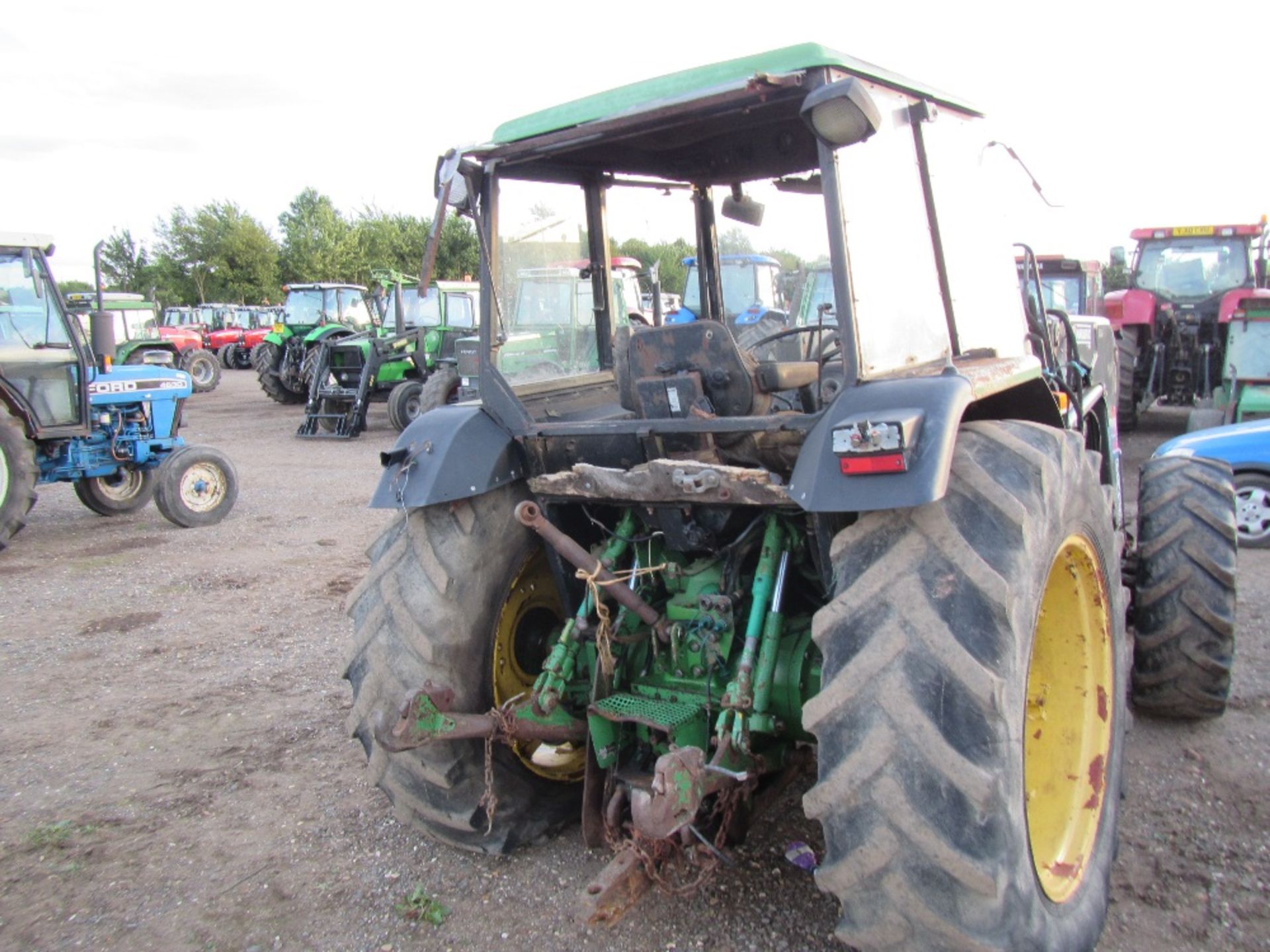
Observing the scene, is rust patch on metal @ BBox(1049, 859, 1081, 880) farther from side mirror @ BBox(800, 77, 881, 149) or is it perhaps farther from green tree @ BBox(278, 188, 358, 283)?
green tree @ BBox(278, 188, 358, 283)

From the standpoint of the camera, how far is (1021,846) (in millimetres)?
2229

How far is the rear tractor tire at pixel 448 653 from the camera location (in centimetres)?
312

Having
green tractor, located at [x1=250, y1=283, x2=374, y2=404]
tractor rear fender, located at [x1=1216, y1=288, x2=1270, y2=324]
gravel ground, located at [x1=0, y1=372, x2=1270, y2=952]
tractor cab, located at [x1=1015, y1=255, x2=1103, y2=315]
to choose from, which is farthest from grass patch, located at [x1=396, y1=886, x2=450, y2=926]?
green tractor, located at [x1=250, y1=283, x2=374, y2=404]

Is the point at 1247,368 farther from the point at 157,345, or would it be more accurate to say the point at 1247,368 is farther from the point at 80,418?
the point at 157,345

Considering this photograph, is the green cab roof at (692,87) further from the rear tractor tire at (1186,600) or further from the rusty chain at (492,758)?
the rear tractor tire at (1186,600)

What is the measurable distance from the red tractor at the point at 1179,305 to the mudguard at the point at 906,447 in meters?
11.2

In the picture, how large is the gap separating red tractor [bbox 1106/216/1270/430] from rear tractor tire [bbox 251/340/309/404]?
49.2 feet

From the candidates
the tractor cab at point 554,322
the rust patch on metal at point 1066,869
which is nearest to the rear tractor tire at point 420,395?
the tractor cab at point 554,322

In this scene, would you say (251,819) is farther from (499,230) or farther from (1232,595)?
(1232,595)

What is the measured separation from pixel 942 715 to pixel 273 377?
65.8ft

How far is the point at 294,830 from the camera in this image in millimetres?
3615

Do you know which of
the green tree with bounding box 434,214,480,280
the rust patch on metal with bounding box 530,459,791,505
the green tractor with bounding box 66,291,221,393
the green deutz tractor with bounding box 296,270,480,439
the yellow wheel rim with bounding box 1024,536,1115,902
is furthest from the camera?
the green tree with bounding box 434,214,480,280

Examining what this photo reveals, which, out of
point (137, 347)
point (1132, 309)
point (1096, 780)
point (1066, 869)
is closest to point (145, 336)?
point (137, 347)

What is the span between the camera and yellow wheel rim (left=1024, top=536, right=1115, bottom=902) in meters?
2.88
